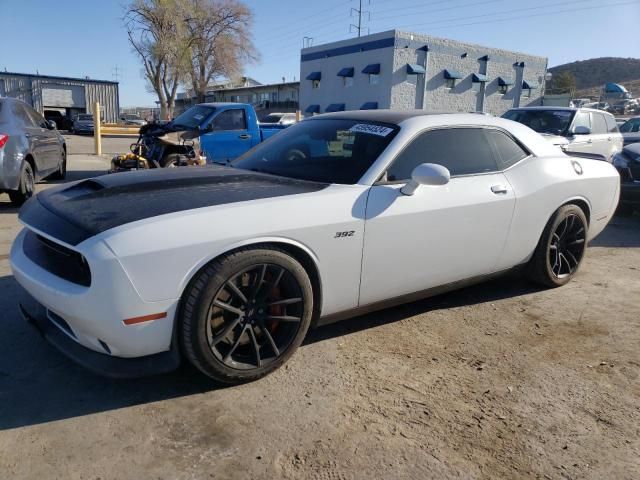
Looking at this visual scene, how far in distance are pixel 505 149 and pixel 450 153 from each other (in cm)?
66

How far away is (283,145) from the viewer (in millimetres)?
4027

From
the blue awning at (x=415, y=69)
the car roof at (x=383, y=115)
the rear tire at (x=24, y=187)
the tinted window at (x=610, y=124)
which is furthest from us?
the blue awning at (x=415, y=69)

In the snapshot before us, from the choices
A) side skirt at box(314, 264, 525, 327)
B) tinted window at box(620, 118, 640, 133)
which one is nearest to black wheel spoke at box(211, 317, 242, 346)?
side skirt at box(314, 264, 525, 327)

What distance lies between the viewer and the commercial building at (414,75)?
103 feet

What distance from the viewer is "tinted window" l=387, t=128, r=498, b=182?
134 inches

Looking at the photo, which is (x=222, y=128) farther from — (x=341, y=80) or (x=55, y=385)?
(x=341, y=80)

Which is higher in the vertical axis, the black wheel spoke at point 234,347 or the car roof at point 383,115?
the car roof at point 383,115

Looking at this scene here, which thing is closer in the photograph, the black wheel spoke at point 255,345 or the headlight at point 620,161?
the black wheel spoke at point 255,345

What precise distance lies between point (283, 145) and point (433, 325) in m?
1.77

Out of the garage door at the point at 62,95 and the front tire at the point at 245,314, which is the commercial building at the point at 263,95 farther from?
the front tire at the point at 245,314

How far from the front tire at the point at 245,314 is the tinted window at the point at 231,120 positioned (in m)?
7.62

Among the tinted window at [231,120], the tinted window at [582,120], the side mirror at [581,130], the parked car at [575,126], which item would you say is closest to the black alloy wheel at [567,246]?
the parked car at [575,126]

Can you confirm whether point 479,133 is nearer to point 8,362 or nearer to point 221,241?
point 221,241

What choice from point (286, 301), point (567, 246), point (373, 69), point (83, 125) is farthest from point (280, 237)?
point (83, 125)
